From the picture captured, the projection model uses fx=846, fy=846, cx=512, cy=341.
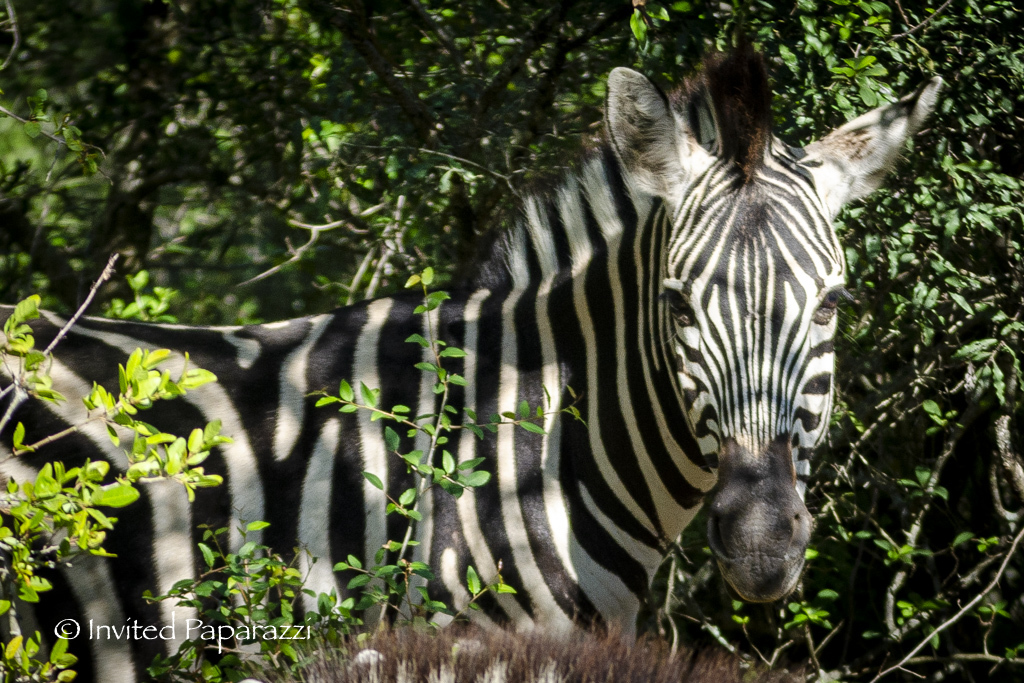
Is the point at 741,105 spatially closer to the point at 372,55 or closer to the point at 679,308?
the point at 679,308

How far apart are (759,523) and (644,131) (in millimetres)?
1128

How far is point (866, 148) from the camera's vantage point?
2.54 metres

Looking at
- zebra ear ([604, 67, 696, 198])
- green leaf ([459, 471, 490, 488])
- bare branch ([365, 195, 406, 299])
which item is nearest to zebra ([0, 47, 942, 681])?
zebra ear ([604, 67, 696, 198])

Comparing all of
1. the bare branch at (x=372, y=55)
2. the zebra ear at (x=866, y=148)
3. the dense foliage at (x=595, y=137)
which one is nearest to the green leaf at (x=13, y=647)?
the dense foliage at (x=595, y=137)

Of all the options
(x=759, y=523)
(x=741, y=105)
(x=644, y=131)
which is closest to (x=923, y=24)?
(x=741, y=105)

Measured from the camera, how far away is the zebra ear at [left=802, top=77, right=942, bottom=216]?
8.16 ft

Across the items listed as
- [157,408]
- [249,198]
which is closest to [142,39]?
[249,198]

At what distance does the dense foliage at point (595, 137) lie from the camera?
330 cm

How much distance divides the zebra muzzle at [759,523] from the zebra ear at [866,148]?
85 cm

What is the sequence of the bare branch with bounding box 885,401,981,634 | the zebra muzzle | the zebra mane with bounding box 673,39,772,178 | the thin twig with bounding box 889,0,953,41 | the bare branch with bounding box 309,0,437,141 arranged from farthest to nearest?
the bare branch with bounding box 309,0,437,141 → the bare branch with bounding box 885,401,981,634 → the thin twig with bounding box 889,0,953,41 → the zebra mane with bounding box 673,39,772,178 → the zebra muzzle

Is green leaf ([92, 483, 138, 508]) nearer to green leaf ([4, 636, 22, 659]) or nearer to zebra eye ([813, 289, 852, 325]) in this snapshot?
green leaf ([4, 636, 22, 659])

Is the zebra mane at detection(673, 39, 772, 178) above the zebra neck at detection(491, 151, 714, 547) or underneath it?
above

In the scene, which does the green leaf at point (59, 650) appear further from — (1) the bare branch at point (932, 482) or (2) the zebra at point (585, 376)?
(1) the bare branch at point (932, 482)

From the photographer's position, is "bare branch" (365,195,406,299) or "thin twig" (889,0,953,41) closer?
"thin twig" (889,0,953,41)
